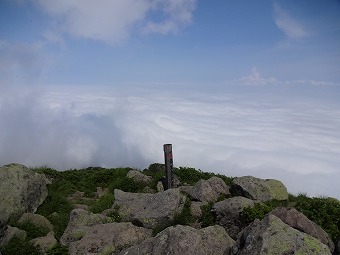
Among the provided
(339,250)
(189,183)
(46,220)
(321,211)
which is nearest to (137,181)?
(189,183)

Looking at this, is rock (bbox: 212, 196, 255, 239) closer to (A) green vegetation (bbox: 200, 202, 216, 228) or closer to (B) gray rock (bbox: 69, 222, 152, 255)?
(A) green vegetation (bbox: 200, 202, 216, 228)

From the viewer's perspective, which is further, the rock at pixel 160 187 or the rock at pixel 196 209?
the rock at pixel 160 187

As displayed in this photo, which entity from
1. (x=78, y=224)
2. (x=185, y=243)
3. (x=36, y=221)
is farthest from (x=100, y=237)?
(x=36, y=221)

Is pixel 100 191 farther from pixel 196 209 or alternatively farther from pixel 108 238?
pixel 108 238

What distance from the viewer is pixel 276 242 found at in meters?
10.7

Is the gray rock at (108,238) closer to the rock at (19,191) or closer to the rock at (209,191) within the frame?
the rock at (209,191)

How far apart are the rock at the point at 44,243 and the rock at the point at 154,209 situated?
11.5 ft

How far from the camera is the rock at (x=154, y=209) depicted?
1561 centimetres

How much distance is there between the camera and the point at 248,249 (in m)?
11.0

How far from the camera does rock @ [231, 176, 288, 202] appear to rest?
19984 millimetres

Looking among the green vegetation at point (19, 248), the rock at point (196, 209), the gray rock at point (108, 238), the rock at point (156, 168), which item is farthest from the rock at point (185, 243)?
the rock at point (156, 168)

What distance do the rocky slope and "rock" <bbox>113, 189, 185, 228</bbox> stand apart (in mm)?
46

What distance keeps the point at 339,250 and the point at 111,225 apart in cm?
1010

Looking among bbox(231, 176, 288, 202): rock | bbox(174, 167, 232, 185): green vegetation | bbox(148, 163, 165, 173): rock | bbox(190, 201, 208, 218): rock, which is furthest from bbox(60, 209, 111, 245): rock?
bbox(148, 163, 165, 173): rock
